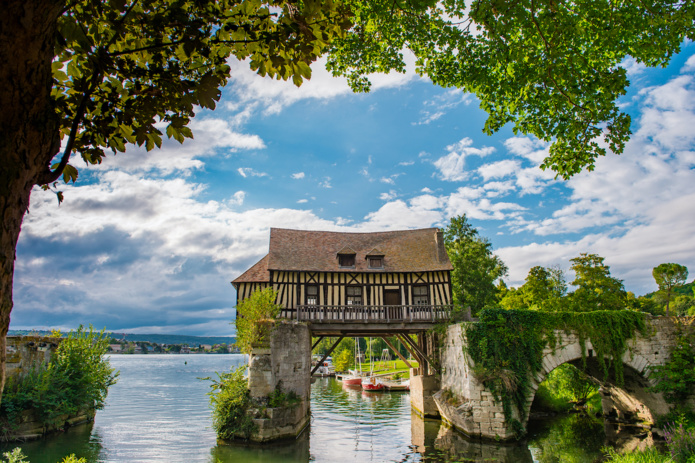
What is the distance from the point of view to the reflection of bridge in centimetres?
1631

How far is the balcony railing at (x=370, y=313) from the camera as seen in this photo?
53.5ft

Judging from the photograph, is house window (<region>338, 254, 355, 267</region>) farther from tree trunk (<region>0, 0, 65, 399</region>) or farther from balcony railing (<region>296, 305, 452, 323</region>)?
tree trunk (<region>0, 0, 65, 399</region>)

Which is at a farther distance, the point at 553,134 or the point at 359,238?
the point at 359,238

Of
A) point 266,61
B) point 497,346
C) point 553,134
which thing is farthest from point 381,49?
point 497,346

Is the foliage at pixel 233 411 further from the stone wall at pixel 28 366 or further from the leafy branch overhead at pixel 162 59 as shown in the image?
the leafy branch overhead at pixel 162 59

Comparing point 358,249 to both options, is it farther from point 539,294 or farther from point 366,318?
point 539,294

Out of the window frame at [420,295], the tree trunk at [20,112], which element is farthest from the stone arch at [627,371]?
the tree trunk at [20,112]

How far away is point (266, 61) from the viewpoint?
→ 2.85m

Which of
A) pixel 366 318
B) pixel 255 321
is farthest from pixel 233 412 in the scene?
pixel 366 318

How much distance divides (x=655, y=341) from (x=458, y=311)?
6434 mm

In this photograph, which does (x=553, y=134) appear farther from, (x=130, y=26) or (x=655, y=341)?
(x=655, y=341)

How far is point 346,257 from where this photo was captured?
19.3 m

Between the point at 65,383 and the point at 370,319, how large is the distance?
11.5 m

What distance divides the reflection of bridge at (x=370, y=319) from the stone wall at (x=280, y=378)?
1.48 meters
